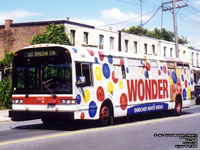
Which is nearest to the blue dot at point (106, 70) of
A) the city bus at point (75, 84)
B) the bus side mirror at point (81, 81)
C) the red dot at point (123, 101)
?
the city bus at point (75, 84)

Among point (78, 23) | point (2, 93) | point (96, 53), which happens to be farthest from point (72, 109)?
point (78, 23)

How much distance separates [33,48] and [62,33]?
16538mm

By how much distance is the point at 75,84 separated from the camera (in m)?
11.8

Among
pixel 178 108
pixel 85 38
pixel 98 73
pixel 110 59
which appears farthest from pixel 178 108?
pixel 85 38

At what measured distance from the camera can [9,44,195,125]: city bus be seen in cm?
1185

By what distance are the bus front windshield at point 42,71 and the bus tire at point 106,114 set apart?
1808mm

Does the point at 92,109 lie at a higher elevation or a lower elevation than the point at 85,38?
lower

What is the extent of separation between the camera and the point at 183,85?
18.9m

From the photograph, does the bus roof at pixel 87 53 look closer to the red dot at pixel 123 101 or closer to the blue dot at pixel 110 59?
the blue dot at pixel 110 59

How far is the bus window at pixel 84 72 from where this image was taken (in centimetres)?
1206

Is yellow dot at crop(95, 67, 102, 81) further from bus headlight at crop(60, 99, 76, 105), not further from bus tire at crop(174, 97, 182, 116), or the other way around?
bus tire at crop(174, 97, 182, 116)

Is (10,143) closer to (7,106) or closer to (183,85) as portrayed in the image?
(183,85)

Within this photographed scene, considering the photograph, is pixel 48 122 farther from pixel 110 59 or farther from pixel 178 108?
pixel 178 108

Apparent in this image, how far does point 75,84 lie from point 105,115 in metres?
2.00
